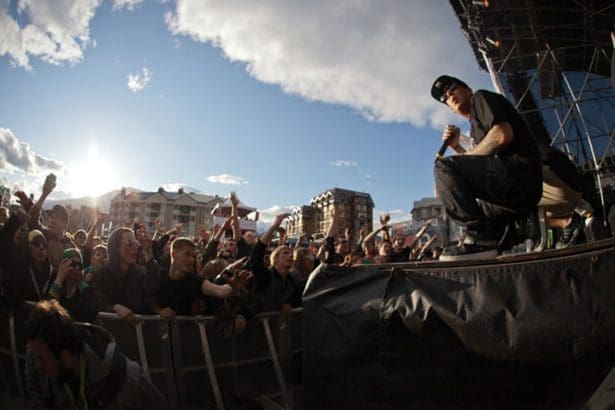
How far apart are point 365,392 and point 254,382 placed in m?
1.77

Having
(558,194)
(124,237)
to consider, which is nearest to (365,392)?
(558,194)

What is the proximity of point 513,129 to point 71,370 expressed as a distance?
363 centimetres

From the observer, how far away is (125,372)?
2256 mm

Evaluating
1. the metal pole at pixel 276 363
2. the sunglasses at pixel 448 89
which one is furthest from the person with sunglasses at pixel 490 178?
the metal pole at pixel 276 363

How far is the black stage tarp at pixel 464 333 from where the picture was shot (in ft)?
4.89

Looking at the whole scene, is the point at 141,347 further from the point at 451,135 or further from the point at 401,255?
the point at 401,255

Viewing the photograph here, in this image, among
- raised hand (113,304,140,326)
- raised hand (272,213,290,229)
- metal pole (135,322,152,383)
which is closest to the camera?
metal pole (135,322,152,383)

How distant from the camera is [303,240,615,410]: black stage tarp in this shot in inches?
58.6

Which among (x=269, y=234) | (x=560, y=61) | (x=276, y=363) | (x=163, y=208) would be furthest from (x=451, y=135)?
(x=163, y=208)

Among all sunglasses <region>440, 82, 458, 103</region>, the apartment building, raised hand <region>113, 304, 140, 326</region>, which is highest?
the apartment building

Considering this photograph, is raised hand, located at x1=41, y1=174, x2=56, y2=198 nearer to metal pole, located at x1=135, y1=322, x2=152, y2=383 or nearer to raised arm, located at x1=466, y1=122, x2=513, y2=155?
metal pole, located at x1=135, y1=322, x2=152, y2=383

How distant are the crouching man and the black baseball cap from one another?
3314 mm

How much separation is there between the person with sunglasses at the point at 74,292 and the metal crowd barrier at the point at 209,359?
0.64 ft

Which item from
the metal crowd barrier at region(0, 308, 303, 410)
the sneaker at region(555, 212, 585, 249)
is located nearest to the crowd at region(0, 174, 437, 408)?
the metal crowd barrier at region(0, 308, 303, 410)
